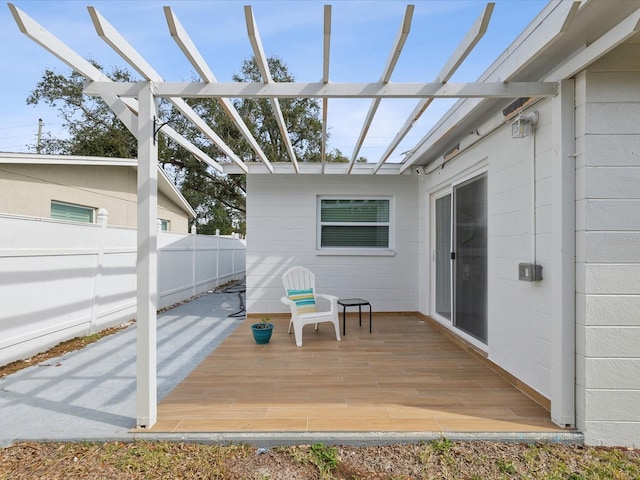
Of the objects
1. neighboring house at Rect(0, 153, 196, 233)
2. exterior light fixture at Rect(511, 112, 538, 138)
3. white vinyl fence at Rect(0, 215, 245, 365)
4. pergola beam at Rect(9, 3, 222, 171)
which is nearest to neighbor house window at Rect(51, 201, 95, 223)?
neighboring house at Rect(0, 153, 196, 233)

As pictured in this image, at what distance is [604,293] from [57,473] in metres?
3.48

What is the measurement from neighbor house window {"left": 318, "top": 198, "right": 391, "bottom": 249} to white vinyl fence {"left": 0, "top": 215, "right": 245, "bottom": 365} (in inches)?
125

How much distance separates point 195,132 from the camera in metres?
11.8

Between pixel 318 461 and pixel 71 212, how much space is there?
6.93 m

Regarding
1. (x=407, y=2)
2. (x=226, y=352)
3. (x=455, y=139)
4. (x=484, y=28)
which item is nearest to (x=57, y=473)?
(x=226, y=352)

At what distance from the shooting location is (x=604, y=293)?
Answer: 2229mm

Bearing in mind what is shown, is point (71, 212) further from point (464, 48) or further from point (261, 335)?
point (464, 48)

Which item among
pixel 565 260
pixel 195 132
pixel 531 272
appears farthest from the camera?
pixel 195 132

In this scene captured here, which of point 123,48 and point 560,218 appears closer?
point 123,48

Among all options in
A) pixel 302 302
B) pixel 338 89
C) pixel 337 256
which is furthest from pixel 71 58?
pixel 337 256

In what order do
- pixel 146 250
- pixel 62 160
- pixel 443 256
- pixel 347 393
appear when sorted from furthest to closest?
pixel 62 160 → pixel 443 256 → pixel 347 393 → pixel 146 250

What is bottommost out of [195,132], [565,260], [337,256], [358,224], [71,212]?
[337,256]

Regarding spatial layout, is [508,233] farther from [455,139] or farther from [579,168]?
[455,139]

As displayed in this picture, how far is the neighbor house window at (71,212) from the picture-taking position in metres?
6.37
